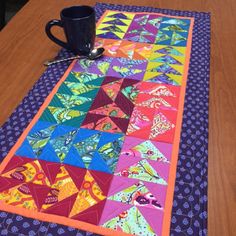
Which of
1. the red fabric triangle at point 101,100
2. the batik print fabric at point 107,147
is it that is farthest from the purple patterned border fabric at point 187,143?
the red fabric triangle at point 101,100

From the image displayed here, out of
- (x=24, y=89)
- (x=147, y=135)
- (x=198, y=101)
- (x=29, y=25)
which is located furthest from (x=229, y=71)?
(x=29, y=25)

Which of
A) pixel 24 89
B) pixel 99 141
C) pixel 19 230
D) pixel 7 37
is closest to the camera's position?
pixel 19 230

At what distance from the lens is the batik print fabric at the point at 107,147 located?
1.53ft

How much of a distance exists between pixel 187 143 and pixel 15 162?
1.02ft

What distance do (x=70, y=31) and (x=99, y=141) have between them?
1.05 feet

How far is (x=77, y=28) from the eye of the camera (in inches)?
29.1

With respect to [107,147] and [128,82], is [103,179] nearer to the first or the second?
[107,147]

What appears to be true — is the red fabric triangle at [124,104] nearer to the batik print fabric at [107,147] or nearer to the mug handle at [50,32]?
the batik print fabric at [107,147]

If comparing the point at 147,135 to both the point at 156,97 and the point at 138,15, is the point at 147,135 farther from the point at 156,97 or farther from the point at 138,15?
the point at 138,15

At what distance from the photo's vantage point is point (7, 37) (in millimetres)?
897

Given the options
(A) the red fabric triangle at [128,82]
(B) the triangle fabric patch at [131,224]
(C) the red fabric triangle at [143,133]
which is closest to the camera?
(B) the triangle fabric patch at [131,224]

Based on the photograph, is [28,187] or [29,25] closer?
[28,187]

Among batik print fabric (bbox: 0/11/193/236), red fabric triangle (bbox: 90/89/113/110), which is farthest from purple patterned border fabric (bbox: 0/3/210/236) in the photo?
red fabric triangle (bbox: 90/89/113/110)

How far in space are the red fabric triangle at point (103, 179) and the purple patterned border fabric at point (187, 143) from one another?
79 millimetres
